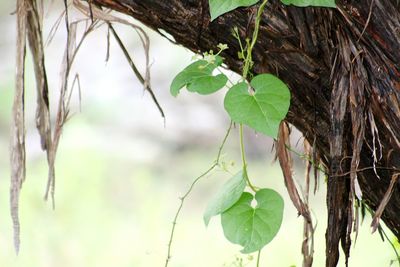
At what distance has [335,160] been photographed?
79 centimetres

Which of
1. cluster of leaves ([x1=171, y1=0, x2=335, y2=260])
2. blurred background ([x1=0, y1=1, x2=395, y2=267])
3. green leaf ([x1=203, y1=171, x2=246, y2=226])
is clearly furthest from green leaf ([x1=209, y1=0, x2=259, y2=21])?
blurred background ([x1=0, y1=1, x2=395, y2=267])

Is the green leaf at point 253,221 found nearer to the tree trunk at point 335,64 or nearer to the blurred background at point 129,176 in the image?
the tree trunk at point 335,64

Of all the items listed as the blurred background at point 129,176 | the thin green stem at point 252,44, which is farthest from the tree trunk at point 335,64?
the blurred background at point 129,176

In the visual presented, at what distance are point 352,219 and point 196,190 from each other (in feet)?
9.25

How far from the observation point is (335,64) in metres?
0.77

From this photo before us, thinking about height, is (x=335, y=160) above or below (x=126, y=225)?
above

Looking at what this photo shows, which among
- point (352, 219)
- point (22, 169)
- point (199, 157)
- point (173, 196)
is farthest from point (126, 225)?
point (352, 219)

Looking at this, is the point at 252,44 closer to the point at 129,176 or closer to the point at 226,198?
Result: the point at 226,198

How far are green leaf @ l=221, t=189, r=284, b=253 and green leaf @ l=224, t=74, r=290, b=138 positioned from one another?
0.10m

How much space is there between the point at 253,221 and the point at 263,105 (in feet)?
0.41

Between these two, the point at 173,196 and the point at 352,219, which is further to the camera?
the point at 173,196

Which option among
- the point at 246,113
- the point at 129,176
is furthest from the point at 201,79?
the point at 129,176

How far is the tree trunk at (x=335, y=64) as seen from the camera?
2.50 feet

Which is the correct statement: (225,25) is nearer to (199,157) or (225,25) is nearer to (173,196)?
(173,196)
